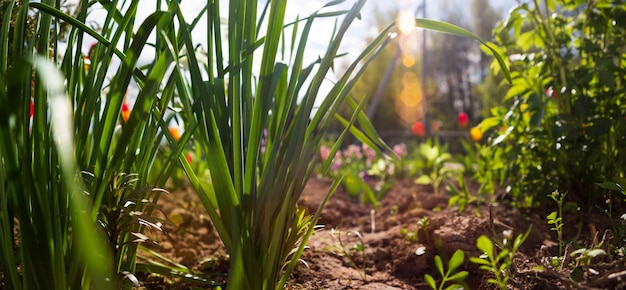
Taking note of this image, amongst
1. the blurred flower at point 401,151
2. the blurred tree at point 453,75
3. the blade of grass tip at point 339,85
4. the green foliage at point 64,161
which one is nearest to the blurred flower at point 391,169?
the blurred flower at point 401,151

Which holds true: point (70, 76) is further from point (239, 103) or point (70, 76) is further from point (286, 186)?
point (286, 186)

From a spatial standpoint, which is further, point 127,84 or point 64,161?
point 127,84

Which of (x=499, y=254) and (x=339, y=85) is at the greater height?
(x=339, y=85)

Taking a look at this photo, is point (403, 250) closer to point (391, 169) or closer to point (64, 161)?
point (64, 161)

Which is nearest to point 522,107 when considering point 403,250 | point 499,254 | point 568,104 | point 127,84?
point 568,104

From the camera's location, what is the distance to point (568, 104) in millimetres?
1866

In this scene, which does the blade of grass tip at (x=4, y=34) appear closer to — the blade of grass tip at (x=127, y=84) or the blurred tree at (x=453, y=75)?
the blade of grass tip at (x=127, y=84)

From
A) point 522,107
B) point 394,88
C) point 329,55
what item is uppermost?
point 329,55

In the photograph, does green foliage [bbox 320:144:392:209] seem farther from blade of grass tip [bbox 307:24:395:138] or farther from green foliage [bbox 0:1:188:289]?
green foliage [bbox 0:1:188:289]

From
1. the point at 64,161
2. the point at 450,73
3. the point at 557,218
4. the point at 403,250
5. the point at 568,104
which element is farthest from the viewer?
the point at 450,73

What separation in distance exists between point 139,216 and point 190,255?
0.84m

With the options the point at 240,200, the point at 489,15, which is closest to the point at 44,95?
the point at 240,200

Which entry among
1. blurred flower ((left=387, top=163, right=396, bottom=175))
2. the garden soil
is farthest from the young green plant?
blurred flower ((left=387, top=163, right=396, bottom=175))

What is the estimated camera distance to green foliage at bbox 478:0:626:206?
171cm
